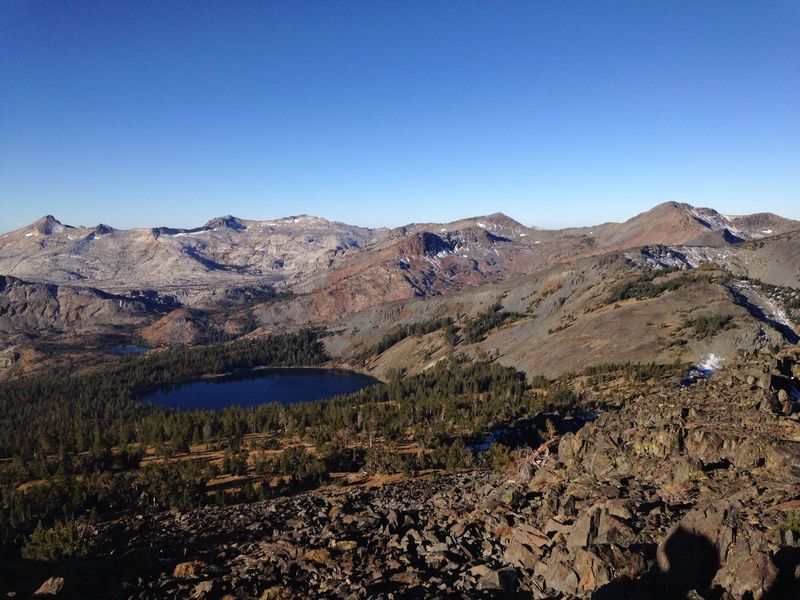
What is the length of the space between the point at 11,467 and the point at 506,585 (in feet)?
368

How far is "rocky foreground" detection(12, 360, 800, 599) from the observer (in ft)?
72.0

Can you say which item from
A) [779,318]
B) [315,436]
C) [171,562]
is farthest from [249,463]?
[779,318]

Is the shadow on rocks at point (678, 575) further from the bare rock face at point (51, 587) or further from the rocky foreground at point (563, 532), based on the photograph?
the bare rock face at point (51, 587)

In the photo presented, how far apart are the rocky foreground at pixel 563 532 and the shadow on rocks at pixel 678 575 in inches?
2.3

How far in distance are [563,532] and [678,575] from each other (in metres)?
9.89

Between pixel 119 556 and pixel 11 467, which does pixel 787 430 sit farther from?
pixel 11 467

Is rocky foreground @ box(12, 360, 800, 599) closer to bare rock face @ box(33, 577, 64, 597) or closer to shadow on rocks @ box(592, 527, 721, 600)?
shadow on rocks @ box(592, 527, 721, 600)

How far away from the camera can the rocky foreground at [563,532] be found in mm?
21938

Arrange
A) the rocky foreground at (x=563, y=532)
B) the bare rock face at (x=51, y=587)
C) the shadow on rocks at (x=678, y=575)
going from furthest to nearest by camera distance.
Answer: the bare rock face at (x=51, y=587) → the rocky foreground at (x=563, y=532) → the shadow on rocks at (x=678, y=575)

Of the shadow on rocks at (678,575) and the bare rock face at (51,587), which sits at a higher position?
the shadow on rocks at (678,575)

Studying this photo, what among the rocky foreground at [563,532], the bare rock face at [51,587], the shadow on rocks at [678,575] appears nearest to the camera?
the shadow on rocks at [678,575]

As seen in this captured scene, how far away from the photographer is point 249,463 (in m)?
93.1

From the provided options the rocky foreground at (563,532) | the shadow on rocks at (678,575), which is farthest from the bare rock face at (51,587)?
the shadow on rocks at (678,575)

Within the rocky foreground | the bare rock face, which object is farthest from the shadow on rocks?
the bare rock face
